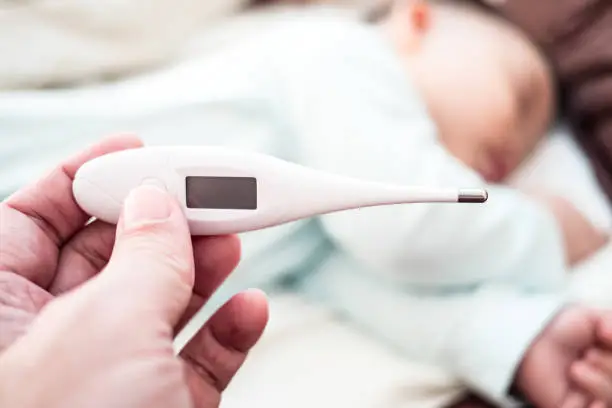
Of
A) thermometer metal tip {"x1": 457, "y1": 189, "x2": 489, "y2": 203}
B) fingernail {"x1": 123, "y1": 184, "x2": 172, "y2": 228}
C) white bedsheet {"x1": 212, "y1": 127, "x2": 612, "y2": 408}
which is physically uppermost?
thermometer metal tip {"x1": 457, "y1": 189, "x2": 489, "y2": 203}

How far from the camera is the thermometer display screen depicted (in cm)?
48

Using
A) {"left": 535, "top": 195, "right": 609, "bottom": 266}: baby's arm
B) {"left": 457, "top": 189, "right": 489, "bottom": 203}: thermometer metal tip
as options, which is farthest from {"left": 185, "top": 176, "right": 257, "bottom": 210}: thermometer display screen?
{"left": 535, "top": 195, "right": 609, "bottom": 266}: baby's arm

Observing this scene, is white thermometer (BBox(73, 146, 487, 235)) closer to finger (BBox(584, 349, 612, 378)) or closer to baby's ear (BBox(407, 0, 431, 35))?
finger (BBox(584, 349, 612, 378))

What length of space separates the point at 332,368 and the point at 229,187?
0.26 metres

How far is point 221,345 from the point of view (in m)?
0.52

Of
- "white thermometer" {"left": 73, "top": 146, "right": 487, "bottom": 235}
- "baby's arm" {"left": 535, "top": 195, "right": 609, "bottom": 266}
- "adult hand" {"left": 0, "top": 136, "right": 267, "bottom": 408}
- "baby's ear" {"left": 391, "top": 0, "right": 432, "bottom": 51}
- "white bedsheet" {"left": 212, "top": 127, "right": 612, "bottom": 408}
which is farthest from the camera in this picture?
"baby's ear" {"left": 391, "top": 0, "right": 432, "bottom": 51}

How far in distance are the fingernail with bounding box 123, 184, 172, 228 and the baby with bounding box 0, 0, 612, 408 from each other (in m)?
0.23

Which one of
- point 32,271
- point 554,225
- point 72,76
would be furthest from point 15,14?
point 554,225

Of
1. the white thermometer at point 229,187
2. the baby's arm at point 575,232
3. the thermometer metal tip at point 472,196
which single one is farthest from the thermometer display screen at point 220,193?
the baby's arm at point 575,232

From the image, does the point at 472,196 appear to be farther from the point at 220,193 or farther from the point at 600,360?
the point at 600,360

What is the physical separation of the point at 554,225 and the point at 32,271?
0.51 m

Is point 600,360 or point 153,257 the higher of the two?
point 153,257

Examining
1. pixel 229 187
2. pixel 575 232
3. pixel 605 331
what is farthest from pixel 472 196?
pixel 575 232

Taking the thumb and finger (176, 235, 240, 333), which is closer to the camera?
the thumb
